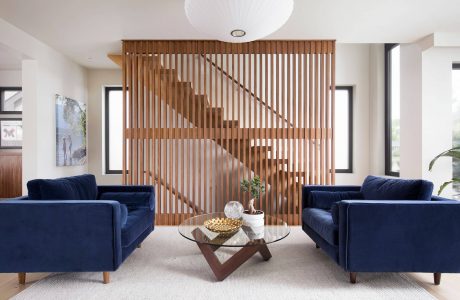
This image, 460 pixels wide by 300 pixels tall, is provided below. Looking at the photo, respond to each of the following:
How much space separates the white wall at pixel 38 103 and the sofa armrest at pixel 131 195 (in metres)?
1.65

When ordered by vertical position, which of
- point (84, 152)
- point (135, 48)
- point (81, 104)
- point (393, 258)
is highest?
point (135, 48)

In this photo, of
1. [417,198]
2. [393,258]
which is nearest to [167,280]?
[393,258]

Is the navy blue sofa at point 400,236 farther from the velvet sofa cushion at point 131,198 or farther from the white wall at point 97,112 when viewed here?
the white wall at point 97,112

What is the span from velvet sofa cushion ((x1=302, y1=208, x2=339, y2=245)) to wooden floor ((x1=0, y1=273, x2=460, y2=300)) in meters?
0.85

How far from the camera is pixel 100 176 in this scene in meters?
6.08

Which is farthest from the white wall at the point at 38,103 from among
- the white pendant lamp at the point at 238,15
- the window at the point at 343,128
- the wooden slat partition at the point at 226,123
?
the window at the point at 343,128

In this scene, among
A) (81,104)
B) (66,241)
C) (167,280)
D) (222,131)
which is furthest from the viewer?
(81,104)

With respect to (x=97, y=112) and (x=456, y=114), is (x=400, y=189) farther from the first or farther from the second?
(x=97, y=112)

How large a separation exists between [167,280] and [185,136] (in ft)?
7.71

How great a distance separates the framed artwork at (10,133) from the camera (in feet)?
20.0

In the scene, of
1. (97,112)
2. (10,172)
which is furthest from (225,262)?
(10,172)

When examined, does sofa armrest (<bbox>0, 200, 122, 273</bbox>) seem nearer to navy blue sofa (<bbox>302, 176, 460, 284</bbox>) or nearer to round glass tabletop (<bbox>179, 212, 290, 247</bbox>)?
round glass tabletop (<bbox>179, 212, 290, 247</bbox>)

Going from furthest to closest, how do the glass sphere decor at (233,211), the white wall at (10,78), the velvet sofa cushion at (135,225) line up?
1. the white wall at (10,78)
2. the glass sphere decor at (233,211)
3. the velvet sofa cushion at (135,225)

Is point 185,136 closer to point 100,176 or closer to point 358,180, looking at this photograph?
point 100,176
